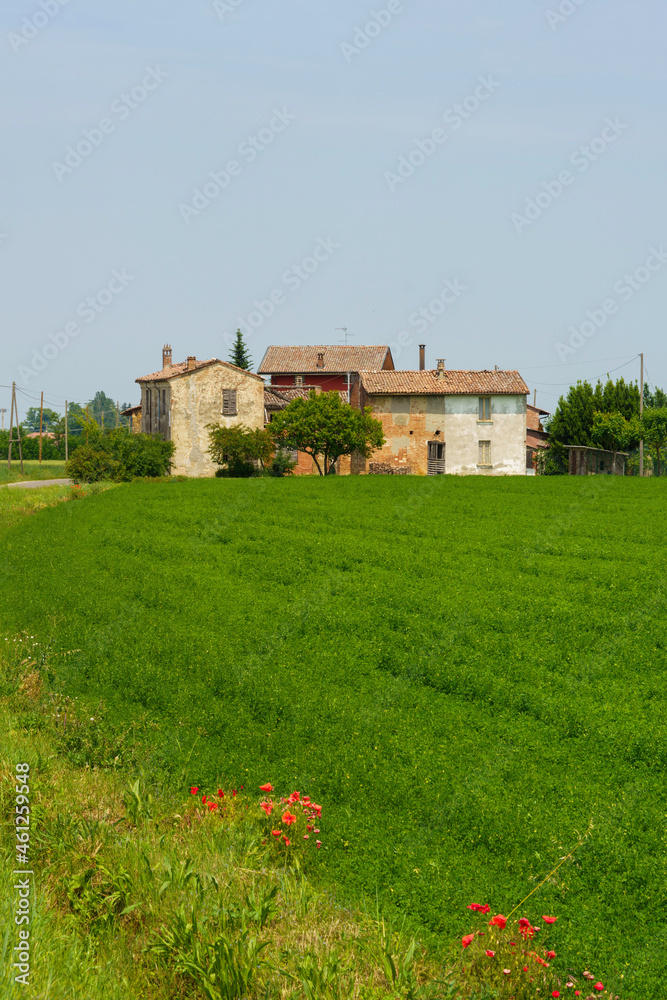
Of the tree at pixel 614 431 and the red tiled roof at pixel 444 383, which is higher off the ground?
the red tiled roof at pixel 444 383

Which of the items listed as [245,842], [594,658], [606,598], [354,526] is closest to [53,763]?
[245,842]

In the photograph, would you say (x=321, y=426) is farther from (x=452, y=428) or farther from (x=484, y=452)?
(x=484, y=452)

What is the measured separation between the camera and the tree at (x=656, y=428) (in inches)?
2375

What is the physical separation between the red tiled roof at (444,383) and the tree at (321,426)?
28.7 ft

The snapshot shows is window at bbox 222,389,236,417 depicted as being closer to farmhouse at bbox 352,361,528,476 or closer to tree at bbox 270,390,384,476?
tree at bbox 270,390,384,476

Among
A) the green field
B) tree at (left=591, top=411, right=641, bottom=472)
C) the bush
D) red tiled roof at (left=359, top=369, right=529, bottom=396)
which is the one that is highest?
red tiled roof at (left=359, top=369, right=529, bottom=396)

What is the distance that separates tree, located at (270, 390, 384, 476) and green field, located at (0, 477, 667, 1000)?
31308mm

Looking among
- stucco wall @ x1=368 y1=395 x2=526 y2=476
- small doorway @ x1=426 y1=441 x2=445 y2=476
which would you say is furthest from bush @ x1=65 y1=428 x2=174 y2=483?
small doorway @ x1=426 y1=441 x2=445 y2=476

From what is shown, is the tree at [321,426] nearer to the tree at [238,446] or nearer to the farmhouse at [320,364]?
the tree at [238,446]


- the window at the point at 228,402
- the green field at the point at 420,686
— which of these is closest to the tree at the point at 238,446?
the window at the point at 228,402

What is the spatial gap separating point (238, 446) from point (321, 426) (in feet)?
18.9

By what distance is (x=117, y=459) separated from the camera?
4441 cm

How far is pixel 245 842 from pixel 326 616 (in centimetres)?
649

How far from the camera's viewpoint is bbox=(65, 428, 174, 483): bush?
4353 cm
